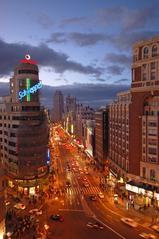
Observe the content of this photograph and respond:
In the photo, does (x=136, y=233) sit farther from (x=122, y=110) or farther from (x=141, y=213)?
(x=122, y=110)

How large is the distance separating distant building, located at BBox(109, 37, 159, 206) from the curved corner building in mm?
29247

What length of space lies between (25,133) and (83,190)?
27176mm

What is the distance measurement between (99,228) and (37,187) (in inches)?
1539

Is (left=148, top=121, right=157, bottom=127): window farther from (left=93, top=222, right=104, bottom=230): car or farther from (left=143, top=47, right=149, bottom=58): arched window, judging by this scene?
(left=93, top=222, right=104, bottom=230): car

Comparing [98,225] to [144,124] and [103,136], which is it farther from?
[103,136]

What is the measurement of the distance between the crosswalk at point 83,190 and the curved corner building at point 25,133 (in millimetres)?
10637

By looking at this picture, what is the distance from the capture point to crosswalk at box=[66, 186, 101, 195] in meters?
104

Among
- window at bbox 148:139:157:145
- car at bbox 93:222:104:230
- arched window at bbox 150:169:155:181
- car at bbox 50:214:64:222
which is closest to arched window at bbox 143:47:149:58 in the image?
window at bbox 148:139:157:145

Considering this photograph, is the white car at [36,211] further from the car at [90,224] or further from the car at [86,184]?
the car at [86,184]

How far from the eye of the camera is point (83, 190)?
107 metres

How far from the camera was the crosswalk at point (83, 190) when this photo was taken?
340 ft

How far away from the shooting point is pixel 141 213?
3184 inches

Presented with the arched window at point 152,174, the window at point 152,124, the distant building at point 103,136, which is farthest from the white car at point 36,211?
the distant building at point 103,136

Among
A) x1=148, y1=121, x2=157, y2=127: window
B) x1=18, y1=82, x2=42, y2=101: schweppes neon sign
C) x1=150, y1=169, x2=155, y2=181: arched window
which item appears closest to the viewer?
x1=148, y1=121, x2=157, y2=127: window
